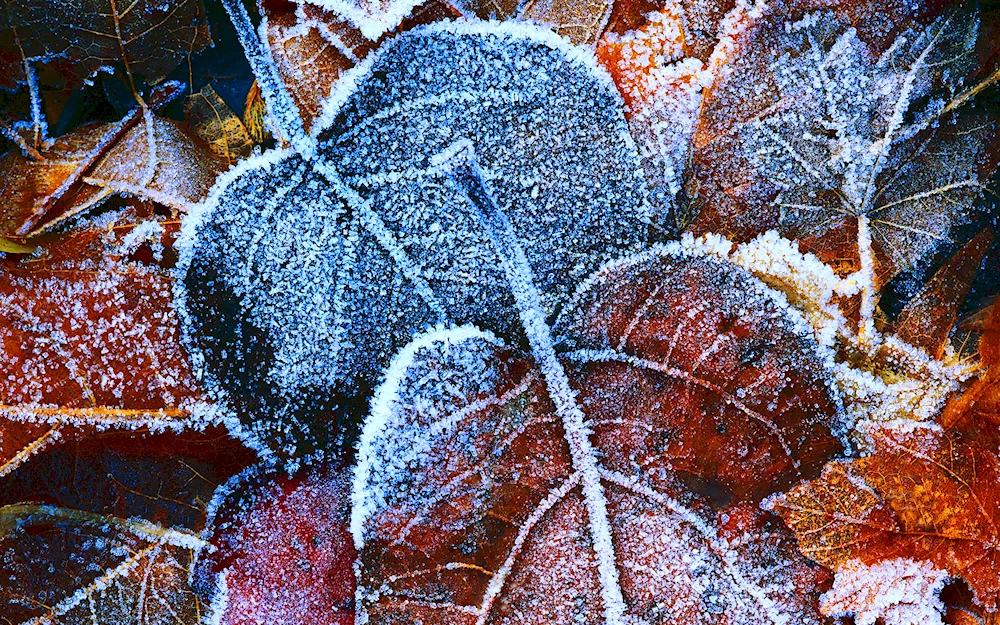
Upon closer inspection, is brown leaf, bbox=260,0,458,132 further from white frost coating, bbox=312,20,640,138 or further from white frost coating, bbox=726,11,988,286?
white frost coating, bbox=726,11,988,286

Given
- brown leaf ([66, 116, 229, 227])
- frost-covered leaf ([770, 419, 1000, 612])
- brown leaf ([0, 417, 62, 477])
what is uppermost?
brown leaf ([66, 116, 229, 227])

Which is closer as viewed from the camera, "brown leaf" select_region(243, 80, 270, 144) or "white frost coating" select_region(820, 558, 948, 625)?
"white frost coating" select_region(820, 558, 948, 625)

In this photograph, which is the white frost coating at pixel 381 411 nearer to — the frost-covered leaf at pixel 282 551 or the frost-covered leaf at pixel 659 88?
the frost-covered leaf at pixel 282 551

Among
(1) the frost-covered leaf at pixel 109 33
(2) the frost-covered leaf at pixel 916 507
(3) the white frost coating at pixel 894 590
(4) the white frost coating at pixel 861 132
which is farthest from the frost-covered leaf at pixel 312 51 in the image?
(3) the white frost coating at pixel 894 590

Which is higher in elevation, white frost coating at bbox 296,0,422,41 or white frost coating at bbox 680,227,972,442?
white frost coating at bbox 296,0,422,41

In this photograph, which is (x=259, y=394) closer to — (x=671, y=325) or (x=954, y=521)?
(x=671, y=325)

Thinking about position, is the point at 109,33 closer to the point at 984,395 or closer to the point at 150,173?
the point at 150,173

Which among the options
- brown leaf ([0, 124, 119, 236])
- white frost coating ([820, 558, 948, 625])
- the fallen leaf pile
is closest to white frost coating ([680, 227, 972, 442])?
the fallen leaf pile
